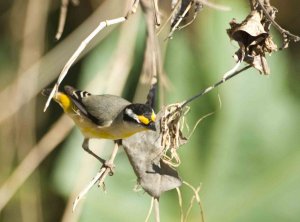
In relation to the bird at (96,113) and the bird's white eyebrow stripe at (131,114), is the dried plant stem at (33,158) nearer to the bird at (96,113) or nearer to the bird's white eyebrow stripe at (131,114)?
the bird at (96,113)

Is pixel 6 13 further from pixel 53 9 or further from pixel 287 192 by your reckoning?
pixel 287 192

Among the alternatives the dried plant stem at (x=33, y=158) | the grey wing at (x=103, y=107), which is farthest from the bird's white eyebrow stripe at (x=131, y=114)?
the dried plant stem at (x=33, y=158)

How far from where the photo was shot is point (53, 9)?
315 centimetres

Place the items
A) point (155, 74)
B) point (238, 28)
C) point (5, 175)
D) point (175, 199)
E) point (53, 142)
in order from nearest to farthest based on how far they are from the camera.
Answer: point (238, 28), point (155, 74), point (175, 199), point (53, 142), point (5, 175)

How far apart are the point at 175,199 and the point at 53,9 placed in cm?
103

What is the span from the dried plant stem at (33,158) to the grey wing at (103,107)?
0.28 meters

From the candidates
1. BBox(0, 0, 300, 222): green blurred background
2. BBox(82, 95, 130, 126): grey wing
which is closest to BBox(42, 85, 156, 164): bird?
Result: BBox(82, 95, 130, 126): grey wing

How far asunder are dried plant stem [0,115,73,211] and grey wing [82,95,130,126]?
0.93ft

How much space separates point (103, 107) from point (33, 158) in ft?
1.44

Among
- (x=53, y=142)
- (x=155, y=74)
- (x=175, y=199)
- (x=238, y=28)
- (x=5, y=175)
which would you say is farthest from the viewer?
(x=5, y=175)

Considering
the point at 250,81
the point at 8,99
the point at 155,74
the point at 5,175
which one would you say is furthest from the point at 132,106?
the point at 5,175

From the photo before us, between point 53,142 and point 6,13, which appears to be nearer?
point 53,142

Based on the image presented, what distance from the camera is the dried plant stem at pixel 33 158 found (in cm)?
272

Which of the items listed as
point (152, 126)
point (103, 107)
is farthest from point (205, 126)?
point (152, 126)
